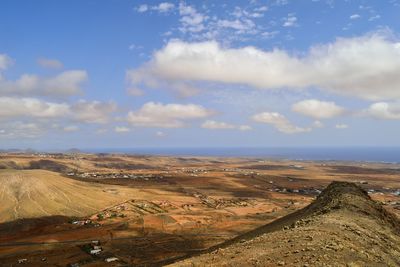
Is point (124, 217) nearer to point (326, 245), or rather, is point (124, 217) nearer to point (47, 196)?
point (47, 196)

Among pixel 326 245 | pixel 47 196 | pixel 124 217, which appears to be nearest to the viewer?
pixel 326 245

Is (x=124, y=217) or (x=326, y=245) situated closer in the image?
(x=326, y=245)

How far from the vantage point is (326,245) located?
25391 mm

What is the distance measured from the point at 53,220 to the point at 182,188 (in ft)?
205

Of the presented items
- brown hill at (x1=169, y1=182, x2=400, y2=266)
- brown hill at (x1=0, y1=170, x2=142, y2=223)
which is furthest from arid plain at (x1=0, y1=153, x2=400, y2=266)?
brown hill at (x1=169, y1=182, x2=400, y2=266)

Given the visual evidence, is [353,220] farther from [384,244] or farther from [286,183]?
[286,183]

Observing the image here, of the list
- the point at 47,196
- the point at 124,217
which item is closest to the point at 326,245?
the point at 124,217

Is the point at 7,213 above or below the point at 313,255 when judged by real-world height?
below

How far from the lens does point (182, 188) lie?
484ft

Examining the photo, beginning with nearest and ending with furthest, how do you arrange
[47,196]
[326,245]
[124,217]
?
[326,245], [124,217], [47,196]

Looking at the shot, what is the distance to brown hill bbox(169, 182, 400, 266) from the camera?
23500mm

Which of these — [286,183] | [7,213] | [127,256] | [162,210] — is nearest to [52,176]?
[7,213]

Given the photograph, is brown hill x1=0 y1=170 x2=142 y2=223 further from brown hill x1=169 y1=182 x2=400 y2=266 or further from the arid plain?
brown hill x1=169 y1=182 x2=400 y2=266

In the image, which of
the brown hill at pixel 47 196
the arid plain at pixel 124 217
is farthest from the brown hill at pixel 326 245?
the brown hill at pixel 47 196
